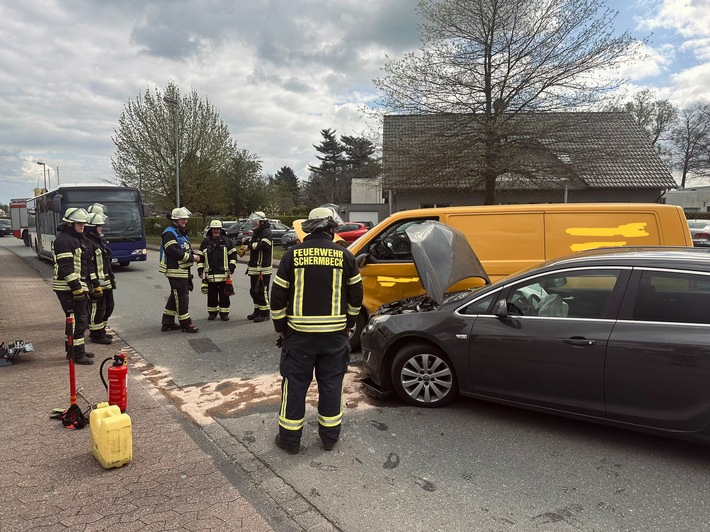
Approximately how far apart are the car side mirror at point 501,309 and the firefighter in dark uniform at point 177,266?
16.5ft

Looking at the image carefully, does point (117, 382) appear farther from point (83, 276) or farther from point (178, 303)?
point (178, 303)

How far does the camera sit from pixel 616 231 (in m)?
Result: 5.41

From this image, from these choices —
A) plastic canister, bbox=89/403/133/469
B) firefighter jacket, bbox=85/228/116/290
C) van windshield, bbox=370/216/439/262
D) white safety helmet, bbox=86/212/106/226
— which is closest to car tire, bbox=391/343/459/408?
van windshield, bbox=370/216/439/262

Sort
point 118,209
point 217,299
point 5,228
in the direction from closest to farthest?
point 217,299, point 118,209, point 5,228

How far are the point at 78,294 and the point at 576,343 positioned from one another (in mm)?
5543

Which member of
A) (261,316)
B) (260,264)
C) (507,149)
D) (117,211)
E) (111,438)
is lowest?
(261,316)

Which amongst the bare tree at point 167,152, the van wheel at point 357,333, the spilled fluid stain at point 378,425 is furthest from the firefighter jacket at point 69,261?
the bare tree at point 167,152

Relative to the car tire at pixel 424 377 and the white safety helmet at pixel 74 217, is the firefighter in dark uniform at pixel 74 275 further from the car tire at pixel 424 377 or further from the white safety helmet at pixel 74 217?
the car tire at pixel 424 377

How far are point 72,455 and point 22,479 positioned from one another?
351 mm

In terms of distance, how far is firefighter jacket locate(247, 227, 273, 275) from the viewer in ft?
26.5

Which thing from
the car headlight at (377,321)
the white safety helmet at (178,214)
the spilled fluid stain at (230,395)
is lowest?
the spilled fluid stain at (230,395)

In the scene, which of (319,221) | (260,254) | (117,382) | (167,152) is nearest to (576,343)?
(319,221)

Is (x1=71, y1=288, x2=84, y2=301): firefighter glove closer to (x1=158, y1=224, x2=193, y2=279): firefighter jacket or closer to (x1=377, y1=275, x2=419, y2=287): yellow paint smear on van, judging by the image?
(x1=158, y1=224, x2=193, y2=279): firefighter jacket

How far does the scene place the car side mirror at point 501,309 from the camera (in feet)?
12.5
